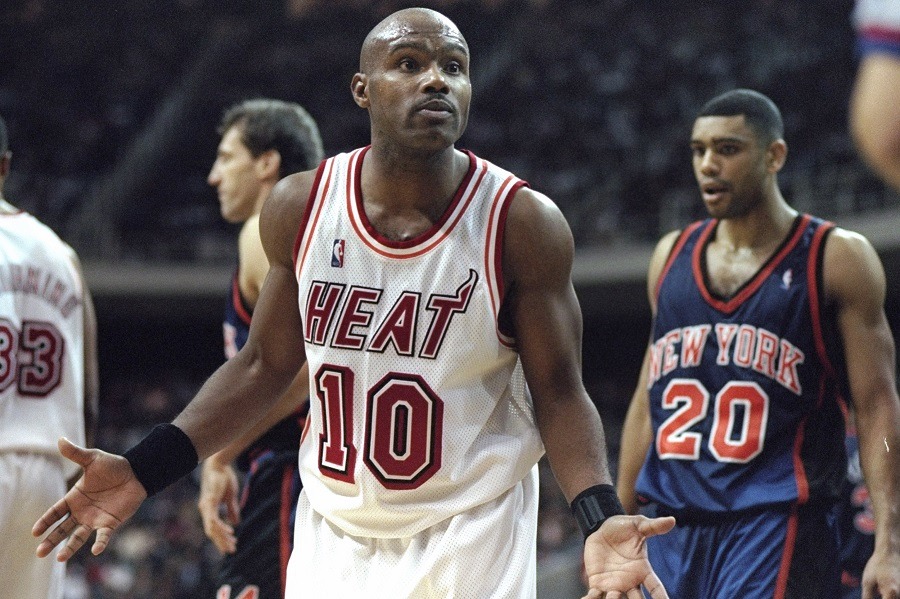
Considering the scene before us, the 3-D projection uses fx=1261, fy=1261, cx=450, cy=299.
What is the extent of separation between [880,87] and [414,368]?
181 cm

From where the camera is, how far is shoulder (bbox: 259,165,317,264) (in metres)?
3.40

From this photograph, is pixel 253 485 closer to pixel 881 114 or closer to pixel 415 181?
→ pixel 415 181

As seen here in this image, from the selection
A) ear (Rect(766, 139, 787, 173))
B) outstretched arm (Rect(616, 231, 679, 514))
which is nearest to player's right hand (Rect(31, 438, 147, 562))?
outstretched arm (Rect(616, 231, 679, 514))

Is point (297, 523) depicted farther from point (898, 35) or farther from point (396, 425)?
point (898, 35)

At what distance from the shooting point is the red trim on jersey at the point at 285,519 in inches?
172

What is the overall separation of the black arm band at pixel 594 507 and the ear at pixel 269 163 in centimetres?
245

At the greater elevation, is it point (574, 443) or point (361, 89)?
point (361, 89)

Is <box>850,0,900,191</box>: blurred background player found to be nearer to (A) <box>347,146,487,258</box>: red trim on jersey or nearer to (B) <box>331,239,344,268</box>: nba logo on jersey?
(A) <box>347,146,487,258</box>: red trim on jersey

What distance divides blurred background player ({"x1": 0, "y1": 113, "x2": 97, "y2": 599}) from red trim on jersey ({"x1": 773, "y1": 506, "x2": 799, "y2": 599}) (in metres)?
2.50

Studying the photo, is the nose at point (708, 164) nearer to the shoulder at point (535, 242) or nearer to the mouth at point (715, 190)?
the mouth at point (715, 190)

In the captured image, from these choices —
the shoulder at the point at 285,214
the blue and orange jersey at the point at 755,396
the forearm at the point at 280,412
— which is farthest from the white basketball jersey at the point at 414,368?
the blue and orange jersey at the point at 755,396

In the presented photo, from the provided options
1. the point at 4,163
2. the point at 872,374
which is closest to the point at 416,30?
the point at 872,374

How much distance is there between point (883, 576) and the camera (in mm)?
3791

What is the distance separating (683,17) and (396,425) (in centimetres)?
1650
